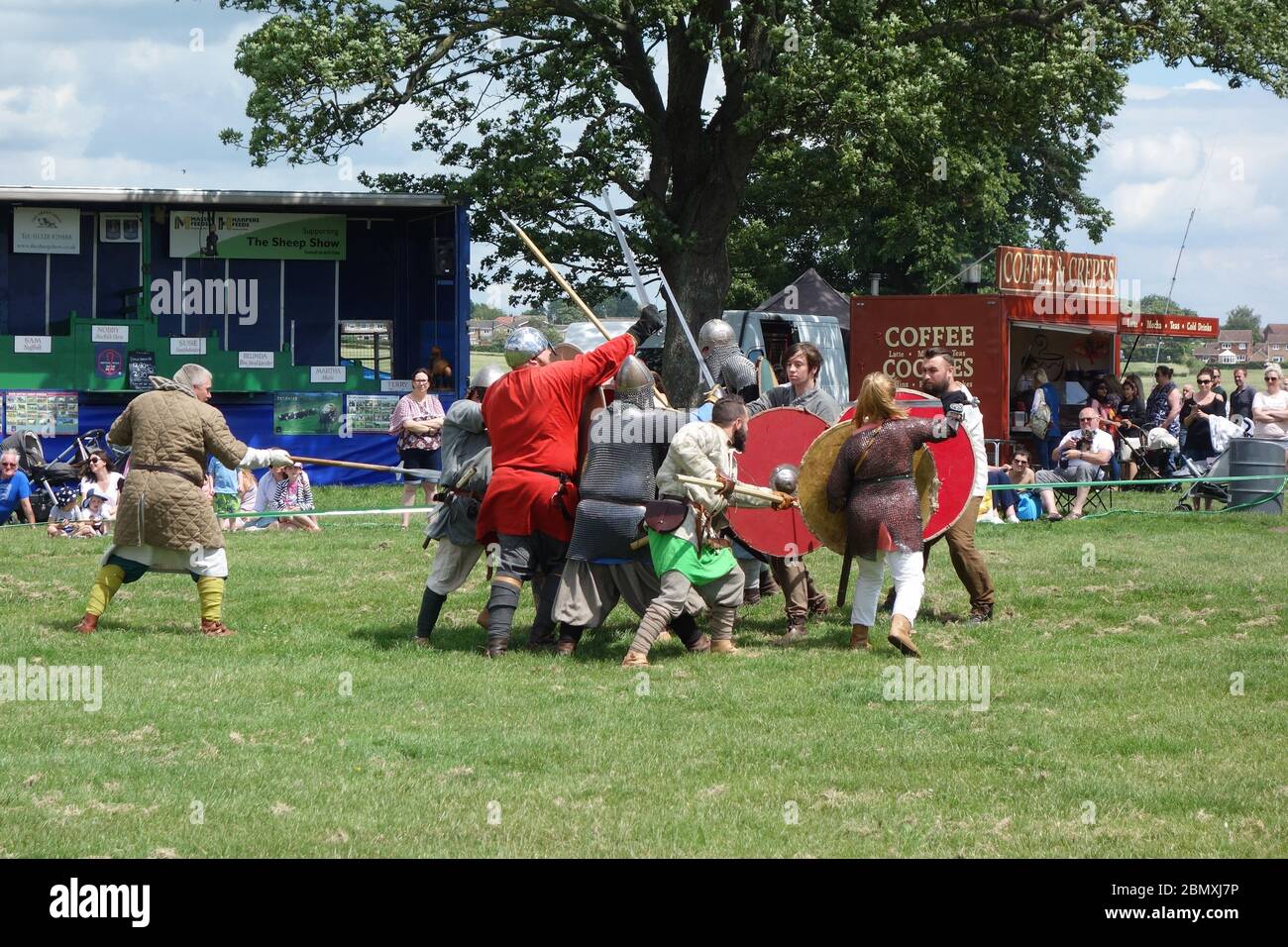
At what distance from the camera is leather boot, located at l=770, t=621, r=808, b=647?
9.08 metres

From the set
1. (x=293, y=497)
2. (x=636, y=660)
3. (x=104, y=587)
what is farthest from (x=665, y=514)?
(x=293, y=497)

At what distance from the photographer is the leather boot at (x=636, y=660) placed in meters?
8.27

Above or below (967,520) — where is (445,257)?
above

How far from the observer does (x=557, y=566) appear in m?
8.82

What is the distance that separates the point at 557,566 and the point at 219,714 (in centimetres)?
225

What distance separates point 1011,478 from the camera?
634 inches

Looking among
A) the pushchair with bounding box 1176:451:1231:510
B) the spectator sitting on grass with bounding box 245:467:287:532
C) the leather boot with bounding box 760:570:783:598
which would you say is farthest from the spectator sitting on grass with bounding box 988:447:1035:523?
the spectator sitting on grass with bounding box 245:467:287:532

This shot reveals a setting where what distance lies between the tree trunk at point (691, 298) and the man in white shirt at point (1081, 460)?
17.6 ft

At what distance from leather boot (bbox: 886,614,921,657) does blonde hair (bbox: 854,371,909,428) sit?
1.08 metres

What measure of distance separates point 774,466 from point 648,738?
299 cm

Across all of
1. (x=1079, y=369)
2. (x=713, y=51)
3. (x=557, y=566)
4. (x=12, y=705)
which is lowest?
(x=12, y=705)

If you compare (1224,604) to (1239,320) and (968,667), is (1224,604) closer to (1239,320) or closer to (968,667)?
(968,667)

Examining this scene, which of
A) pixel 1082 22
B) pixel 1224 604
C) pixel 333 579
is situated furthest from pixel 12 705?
pixel 1082 22

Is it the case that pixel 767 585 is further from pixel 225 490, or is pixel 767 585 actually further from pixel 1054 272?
pixel 1054 272
